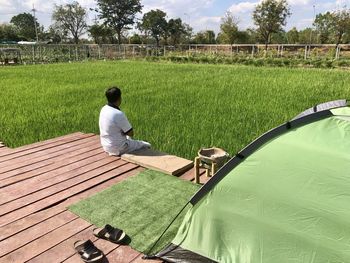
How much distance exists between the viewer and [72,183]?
351 cm

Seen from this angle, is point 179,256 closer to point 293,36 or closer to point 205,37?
point 293,36

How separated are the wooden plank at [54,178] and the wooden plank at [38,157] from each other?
1.70 feet

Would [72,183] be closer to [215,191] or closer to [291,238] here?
[215,191]

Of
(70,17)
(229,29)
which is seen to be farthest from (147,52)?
(70,17)

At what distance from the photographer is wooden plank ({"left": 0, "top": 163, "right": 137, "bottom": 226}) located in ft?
9.40

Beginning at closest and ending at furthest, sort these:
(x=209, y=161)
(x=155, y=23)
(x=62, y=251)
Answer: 1. (x=62, y=251)
2. (x=209, y=161)
3. (x=155, y=23)

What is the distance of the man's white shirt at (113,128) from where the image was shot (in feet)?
13.1

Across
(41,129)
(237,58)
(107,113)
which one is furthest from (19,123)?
(237,58)

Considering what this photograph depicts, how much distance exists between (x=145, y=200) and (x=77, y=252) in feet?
2.93

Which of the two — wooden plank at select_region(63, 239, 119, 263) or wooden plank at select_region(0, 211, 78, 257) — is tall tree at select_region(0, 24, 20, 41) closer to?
wooden plank at select_region(0, 211, 78, 257)

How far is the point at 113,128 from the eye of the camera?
4074mm

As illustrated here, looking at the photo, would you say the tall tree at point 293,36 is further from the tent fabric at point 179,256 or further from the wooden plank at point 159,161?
the tent fabric at point 179,256

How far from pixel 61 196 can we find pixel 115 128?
1165 mm

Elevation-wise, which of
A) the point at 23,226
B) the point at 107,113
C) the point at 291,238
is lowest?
the point at 23,226
